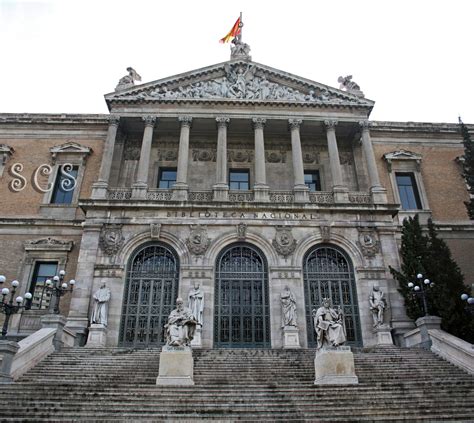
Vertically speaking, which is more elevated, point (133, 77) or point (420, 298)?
point (133, 77)

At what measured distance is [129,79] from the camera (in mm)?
23984

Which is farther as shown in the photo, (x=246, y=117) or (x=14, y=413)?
(x=246, y=117)

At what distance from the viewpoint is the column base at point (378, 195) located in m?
20.9

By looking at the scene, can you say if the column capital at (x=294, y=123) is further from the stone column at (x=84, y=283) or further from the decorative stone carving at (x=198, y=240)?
the stone column at (x=84, y=283)

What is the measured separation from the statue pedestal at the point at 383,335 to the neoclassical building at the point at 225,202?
379mm

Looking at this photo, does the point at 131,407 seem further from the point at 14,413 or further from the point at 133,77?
the point at 133,77

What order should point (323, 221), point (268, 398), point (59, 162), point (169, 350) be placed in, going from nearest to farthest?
point (268, 398), point (169, 350), point (323, 221), point (59, 162)

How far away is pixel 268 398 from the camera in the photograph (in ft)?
33.3

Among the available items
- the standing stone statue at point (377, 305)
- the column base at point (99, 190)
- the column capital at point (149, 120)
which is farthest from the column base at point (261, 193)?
the column base at point (99, 190)

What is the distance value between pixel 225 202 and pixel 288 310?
586 cm

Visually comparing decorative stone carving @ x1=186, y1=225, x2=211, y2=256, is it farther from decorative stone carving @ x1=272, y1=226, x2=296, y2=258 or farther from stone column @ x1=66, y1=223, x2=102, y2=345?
stone column @ x1=66, y1=223, x2=102, y2=345

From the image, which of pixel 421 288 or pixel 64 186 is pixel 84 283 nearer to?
pixel 64 186

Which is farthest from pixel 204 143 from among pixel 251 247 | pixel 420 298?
pixel 420 298

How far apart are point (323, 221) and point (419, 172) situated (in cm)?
810
